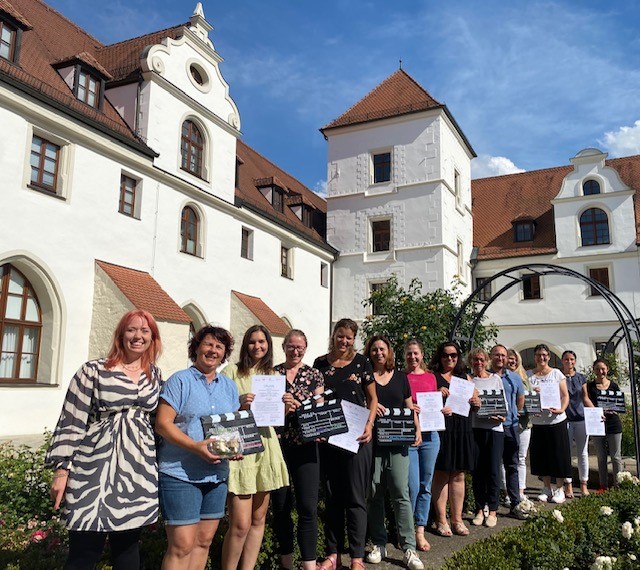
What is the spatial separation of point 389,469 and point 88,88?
13.9 metres

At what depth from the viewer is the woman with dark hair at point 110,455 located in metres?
3.17

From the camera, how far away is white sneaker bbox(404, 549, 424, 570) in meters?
4.93

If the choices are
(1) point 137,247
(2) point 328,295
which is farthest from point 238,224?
(2) point 328,295

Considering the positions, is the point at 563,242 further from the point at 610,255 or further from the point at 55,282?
the point at 55,282

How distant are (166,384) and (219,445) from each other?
502mm

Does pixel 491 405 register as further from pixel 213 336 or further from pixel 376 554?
pixel 213 336

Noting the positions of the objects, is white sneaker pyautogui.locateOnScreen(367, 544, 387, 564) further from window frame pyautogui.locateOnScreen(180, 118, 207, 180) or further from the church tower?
the church tower

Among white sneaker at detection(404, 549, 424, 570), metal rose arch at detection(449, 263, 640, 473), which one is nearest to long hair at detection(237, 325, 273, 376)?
white sneaker at detection(404, 549, 424, 570)

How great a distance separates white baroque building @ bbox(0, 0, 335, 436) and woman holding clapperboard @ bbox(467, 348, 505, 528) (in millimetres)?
9339

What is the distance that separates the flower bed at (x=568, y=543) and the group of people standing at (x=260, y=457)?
883 millimetres

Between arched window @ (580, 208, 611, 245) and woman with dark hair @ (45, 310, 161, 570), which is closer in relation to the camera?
woman with dark hair @ (45, 310, 161, 570)

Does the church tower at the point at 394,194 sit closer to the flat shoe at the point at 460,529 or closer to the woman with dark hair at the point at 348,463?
the flat shoe at the point at 460,529

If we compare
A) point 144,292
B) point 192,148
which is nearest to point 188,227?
point 192,148

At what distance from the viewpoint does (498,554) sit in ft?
14.0
